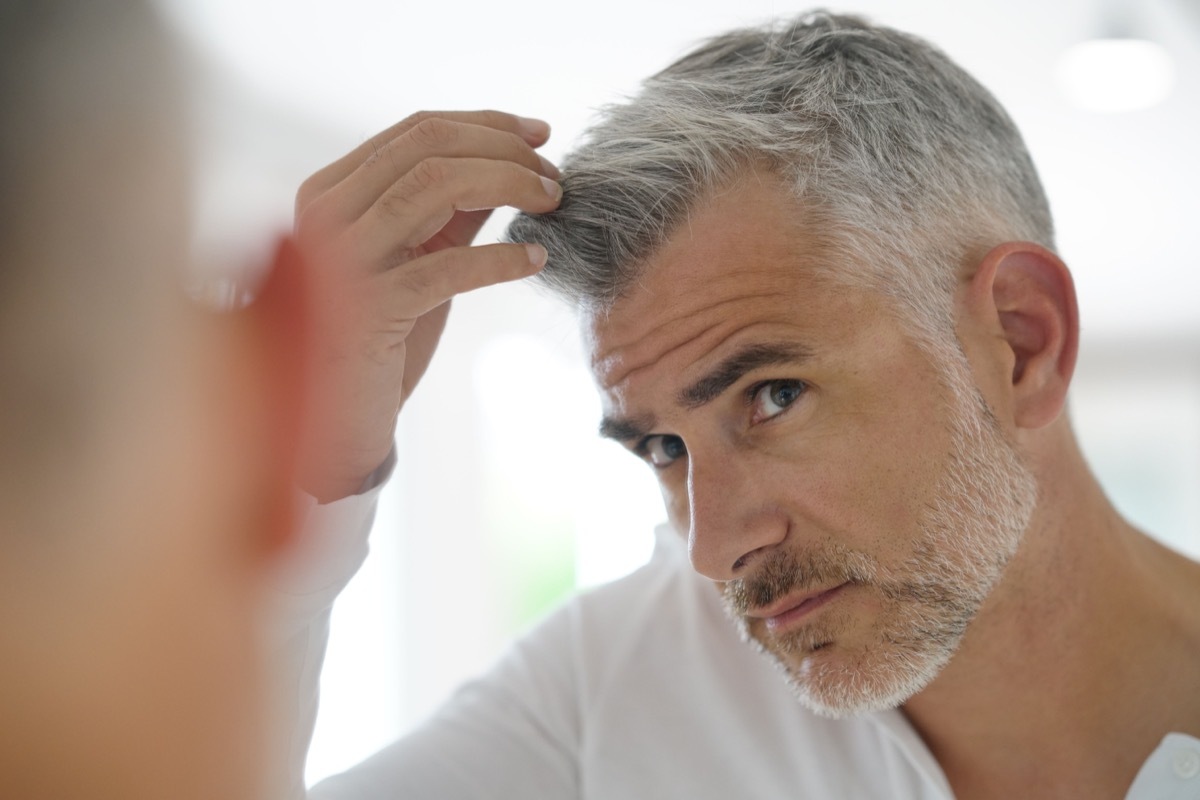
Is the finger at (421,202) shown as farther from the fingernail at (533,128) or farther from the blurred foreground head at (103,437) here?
the blurred foreground head at (103,437)

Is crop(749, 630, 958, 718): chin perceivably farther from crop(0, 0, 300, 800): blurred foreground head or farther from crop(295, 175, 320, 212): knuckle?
crop(0, 0, 300, 800): blurred foreground head

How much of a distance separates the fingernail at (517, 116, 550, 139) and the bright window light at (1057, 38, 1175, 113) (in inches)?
→ 109

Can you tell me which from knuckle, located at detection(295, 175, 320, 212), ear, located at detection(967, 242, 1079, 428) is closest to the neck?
ear, located at detection(967, 242, 1079, 428)

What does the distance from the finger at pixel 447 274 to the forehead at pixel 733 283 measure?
0.51ft

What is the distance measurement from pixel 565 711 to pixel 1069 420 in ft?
2.71

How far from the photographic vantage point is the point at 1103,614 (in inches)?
51.8

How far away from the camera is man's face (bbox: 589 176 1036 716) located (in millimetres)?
1169

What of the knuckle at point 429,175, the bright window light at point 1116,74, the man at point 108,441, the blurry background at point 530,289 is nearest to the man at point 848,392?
the knuckle at point 429,175

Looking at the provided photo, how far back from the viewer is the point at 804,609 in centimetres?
120

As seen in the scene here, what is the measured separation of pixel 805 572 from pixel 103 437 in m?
0.93

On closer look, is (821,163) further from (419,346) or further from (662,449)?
(419,346)

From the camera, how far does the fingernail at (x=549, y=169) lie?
4.02 ft

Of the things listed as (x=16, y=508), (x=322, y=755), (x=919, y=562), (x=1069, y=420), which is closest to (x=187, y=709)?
(x=16, y=508)

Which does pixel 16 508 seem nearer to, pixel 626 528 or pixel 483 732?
pixel 483 732
